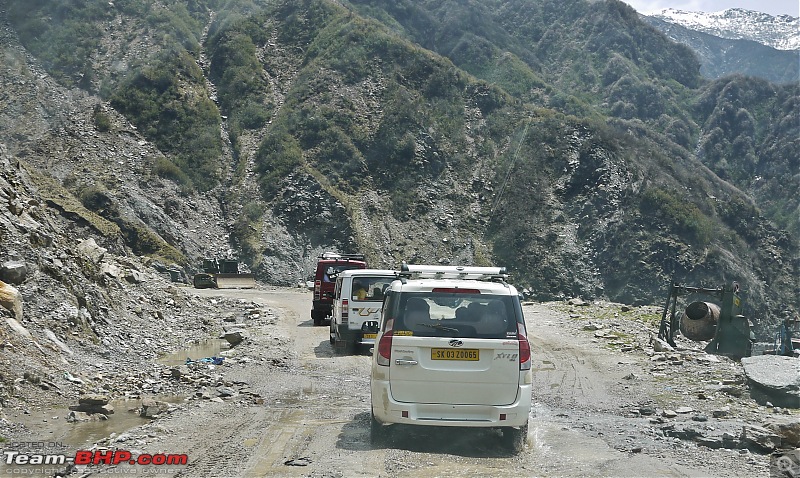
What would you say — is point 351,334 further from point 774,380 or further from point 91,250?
point 774,380

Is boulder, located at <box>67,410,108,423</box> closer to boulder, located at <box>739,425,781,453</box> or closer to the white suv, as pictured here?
the white suv

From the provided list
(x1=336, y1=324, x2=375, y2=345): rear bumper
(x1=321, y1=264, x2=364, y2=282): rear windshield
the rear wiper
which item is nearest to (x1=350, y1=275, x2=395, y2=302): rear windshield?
(x1=336, y1=324, x2=375, y2=345): rear bumper

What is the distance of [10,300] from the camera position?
39.8 ft

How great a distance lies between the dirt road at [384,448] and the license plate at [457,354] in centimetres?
104

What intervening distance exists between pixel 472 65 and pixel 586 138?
35603mm

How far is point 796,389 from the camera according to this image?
11203mm

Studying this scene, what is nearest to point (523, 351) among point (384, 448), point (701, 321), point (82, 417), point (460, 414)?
point (460, 414)

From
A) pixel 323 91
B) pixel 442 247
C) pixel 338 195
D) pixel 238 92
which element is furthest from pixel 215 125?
pixel 442 247

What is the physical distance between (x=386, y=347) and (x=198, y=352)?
10.5m

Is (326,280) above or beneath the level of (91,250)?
beneath

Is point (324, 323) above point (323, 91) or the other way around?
the other way around

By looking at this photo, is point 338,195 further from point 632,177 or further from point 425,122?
point 632,177

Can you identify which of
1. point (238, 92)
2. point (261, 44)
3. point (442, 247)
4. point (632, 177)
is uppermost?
point (261, 44)

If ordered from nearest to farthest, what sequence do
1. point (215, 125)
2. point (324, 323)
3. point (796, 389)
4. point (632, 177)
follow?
point (796, 389) < point (324, 323) < point (632, 177) < point (215, 125)
